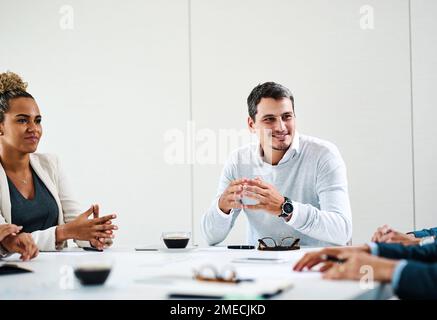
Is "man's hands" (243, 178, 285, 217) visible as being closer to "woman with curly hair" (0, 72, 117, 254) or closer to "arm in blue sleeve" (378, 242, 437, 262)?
"arm in blue sleeve" (378, 242, 437, 262)

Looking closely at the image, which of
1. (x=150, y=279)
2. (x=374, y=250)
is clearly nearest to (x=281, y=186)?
(x=374, y=250)

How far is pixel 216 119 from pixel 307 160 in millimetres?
1478

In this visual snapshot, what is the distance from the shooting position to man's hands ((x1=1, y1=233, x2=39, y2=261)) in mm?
1946

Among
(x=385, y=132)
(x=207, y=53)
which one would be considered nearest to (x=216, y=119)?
(x=207, y=53)

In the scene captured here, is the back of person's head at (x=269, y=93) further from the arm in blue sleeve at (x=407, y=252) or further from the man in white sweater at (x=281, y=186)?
the arm in blue sleeve at (x=407, y=252)

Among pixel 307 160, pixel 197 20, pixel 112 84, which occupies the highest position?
pixel 197 20

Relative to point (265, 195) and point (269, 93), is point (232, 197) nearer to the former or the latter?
point (265, 195)

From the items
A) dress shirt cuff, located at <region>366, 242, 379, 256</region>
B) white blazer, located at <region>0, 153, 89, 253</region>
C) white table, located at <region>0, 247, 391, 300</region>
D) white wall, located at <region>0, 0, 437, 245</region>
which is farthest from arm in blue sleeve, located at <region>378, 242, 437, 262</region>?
white wall, located at <region>0, 0, 437, 245</region>

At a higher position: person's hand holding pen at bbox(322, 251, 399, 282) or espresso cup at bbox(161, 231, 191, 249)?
person's hand holding pen at bbox(322, 251, 399, 282)

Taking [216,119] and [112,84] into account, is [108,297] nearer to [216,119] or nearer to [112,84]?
[216,119]

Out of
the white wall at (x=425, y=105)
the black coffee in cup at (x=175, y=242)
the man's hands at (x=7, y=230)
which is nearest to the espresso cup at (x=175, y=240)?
the black coffee in cup at (x=175, y=242)

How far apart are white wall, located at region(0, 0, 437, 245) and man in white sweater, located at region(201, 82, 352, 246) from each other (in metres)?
1.21

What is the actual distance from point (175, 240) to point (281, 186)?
0.79 m

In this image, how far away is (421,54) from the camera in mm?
3930
